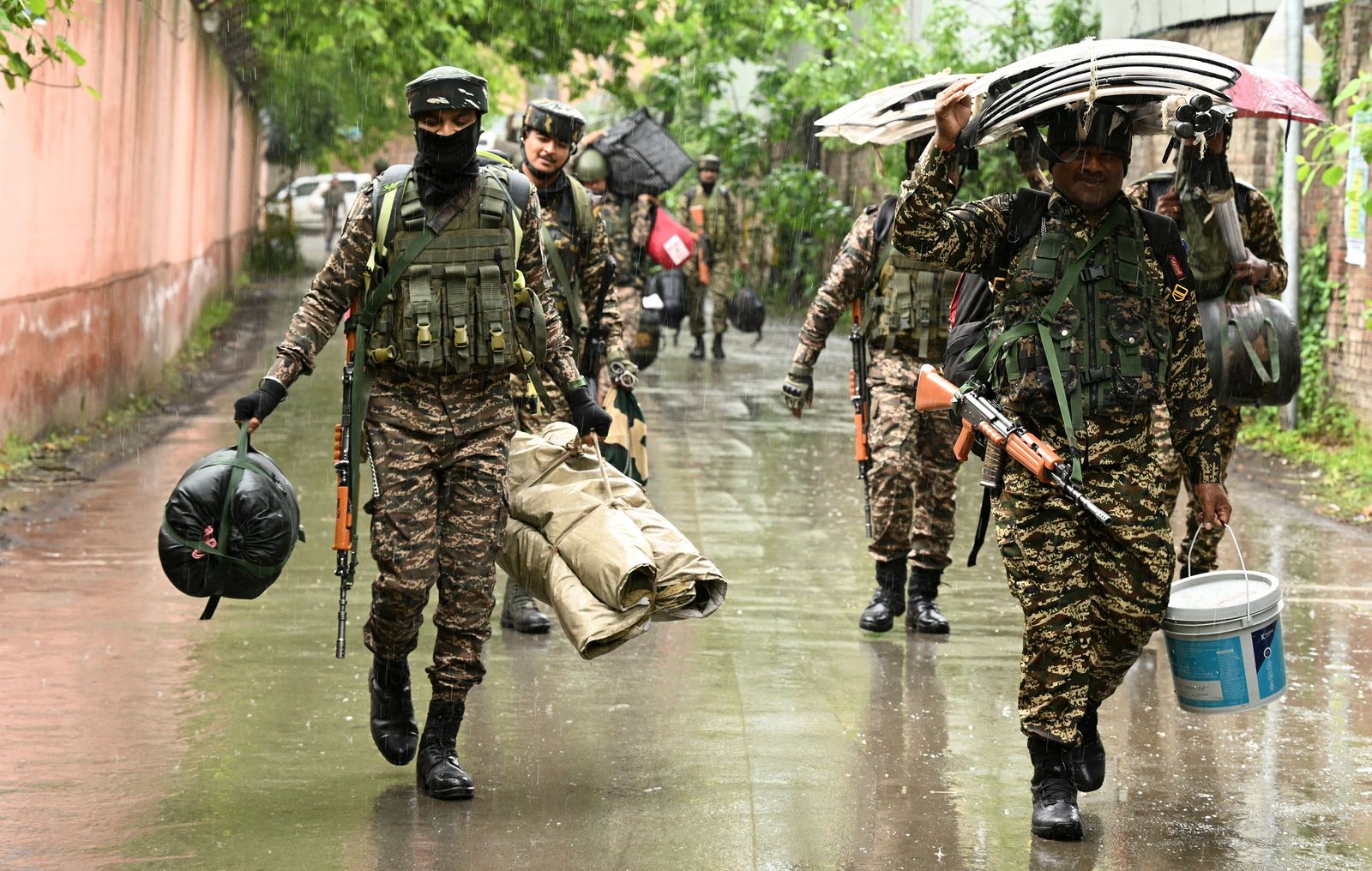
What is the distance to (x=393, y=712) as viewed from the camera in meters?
5.46

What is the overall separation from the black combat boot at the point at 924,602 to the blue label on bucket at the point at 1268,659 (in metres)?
2.37

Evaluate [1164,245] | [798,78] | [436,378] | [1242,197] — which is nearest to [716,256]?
[798,78]

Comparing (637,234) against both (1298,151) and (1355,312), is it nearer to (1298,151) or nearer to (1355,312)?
(1355,312)

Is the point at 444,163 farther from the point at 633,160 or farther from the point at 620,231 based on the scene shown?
the point at 633,160

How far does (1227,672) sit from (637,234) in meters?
5.14

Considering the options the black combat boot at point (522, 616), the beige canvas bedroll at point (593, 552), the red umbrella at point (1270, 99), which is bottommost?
the black combat boot at point (522, 616)

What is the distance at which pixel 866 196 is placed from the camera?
25.0m

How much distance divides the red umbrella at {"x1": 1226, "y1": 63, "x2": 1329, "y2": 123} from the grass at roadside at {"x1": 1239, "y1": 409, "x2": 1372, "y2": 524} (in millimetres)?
4490

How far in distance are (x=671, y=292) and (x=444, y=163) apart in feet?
30.4

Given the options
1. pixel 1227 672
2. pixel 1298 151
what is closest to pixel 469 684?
pixel 1227 672

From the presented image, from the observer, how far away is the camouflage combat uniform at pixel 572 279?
7.36 m

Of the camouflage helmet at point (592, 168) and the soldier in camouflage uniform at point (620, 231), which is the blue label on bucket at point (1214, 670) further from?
the camouflage helmet at point (592, 168)

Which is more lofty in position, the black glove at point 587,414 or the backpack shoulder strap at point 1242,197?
the backpack shoulder strap at point 1242,197

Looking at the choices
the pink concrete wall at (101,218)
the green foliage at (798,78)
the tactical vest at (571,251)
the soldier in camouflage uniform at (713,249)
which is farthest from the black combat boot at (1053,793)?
the green foliage at (798,78)
